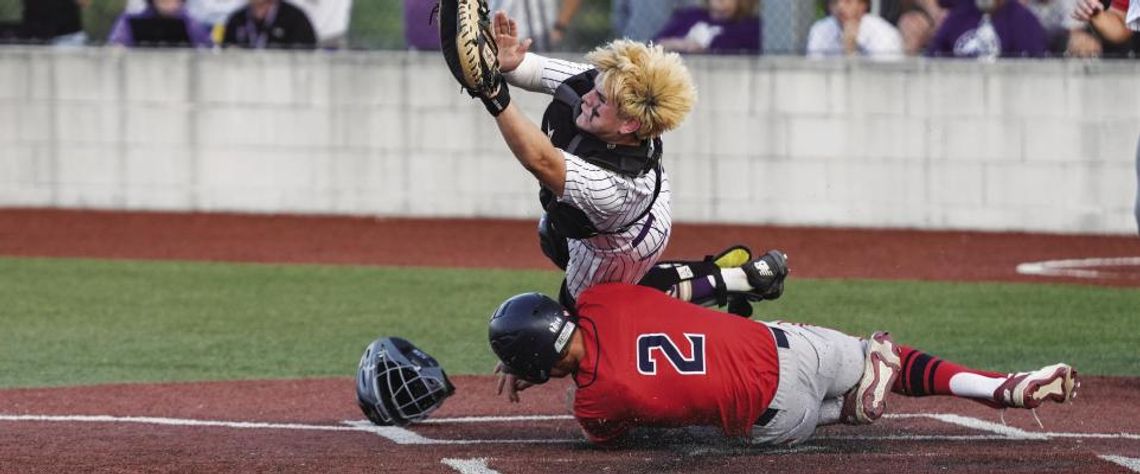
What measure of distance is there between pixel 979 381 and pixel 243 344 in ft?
15.8

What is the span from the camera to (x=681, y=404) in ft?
20.3

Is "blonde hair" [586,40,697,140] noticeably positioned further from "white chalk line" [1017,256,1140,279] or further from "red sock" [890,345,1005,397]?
"white chalk line" [1017,256,1140,279]

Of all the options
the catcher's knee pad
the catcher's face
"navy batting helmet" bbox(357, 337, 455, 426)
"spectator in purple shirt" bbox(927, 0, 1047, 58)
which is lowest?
"navy batting helmet" bbox(357, 337, 455, 426)

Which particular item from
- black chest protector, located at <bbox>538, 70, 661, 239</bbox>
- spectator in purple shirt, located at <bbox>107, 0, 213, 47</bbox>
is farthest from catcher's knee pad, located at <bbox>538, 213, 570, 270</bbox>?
spectator in purple shirt, located at <bbox>107, 0, 213, 47</bbox>

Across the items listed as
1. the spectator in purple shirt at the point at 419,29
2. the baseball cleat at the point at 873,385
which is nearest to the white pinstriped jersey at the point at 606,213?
the baseball cleat at the point at 873,385

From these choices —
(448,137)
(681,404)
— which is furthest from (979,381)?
(448,137)

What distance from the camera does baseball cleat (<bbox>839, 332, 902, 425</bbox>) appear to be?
6.46 m

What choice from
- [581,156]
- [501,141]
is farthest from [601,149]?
[501,141]

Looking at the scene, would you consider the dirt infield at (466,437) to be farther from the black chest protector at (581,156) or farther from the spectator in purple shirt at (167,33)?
the spectator in purple shirt at (167,33)

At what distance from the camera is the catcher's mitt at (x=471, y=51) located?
18.8 feet

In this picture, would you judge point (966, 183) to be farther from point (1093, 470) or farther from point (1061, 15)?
point (1093, 470)

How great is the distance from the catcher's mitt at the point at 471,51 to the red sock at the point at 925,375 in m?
1.76

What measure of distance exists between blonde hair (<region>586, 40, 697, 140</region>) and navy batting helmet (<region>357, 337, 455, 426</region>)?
59.3 inches

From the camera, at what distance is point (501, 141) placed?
53.7 ft
